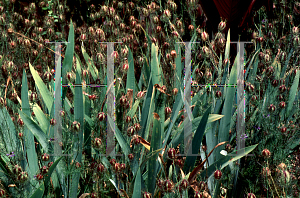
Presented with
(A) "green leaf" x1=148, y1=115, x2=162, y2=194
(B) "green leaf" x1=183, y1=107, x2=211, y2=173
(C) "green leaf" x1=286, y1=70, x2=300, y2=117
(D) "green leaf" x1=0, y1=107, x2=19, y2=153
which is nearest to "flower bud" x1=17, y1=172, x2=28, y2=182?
(D) "green leaf" x1=0, y1=107, x2=19, y2=153

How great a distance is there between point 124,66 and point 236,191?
739 millimetres

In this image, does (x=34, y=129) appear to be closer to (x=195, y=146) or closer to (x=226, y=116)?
(x=195, y=146)

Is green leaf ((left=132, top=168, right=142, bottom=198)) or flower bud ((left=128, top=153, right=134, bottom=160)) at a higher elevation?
flower bud ((left=128, top=153, right=134, bottom=160))

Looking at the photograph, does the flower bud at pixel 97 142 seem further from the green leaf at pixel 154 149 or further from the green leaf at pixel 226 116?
the green leaf at pixel 226 116

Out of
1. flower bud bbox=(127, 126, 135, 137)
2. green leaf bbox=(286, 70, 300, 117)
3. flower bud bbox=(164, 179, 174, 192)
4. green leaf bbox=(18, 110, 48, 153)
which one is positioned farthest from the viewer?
green leaf bbox=(286, 70, 300, 117)

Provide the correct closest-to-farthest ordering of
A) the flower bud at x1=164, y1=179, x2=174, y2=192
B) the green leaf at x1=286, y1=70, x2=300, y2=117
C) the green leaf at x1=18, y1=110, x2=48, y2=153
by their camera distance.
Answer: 1. the flower bud at x1=164, y1=179, x2=174, y2=192
2. the green leaf at x1=18, y1=110, x2=48, y2=153
3. the green leaf at x1=286, y1=70, x2=300, y2=117

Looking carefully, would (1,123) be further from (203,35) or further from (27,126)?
(203,35)

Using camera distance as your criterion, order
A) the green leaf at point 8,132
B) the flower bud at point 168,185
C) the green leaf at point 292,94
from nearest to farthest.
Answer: the flower bud at point 168,185 < the green leaf at point 8,132 < the green leaf at point 292,94

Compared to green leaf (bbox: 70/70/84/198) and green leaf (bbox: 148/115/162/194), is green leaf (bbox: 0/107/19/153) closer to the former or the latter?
green leaf (bbox: 70/70/84/198)

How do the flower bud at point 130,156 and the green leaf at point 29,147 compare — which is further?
the green leaf at point 29,147

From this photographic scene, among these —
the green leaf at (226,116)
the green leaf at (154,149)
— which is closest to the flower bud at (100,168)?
the green leaf at (154,149)

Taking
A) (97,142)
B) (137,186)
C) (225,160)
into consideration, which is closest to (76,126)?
(97,142)

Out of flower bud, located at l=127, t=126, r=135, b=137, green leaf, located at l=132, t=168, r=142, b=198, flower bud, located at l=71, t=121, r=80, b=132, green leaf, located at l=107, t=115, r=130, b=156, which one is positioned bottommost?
green leaf, located at l=132, t=168, r=142, b=198

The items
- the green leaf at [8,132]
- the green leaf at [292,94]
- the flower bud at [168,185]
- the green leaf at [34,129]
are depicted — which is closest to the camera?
the flower bud at [168,185]
